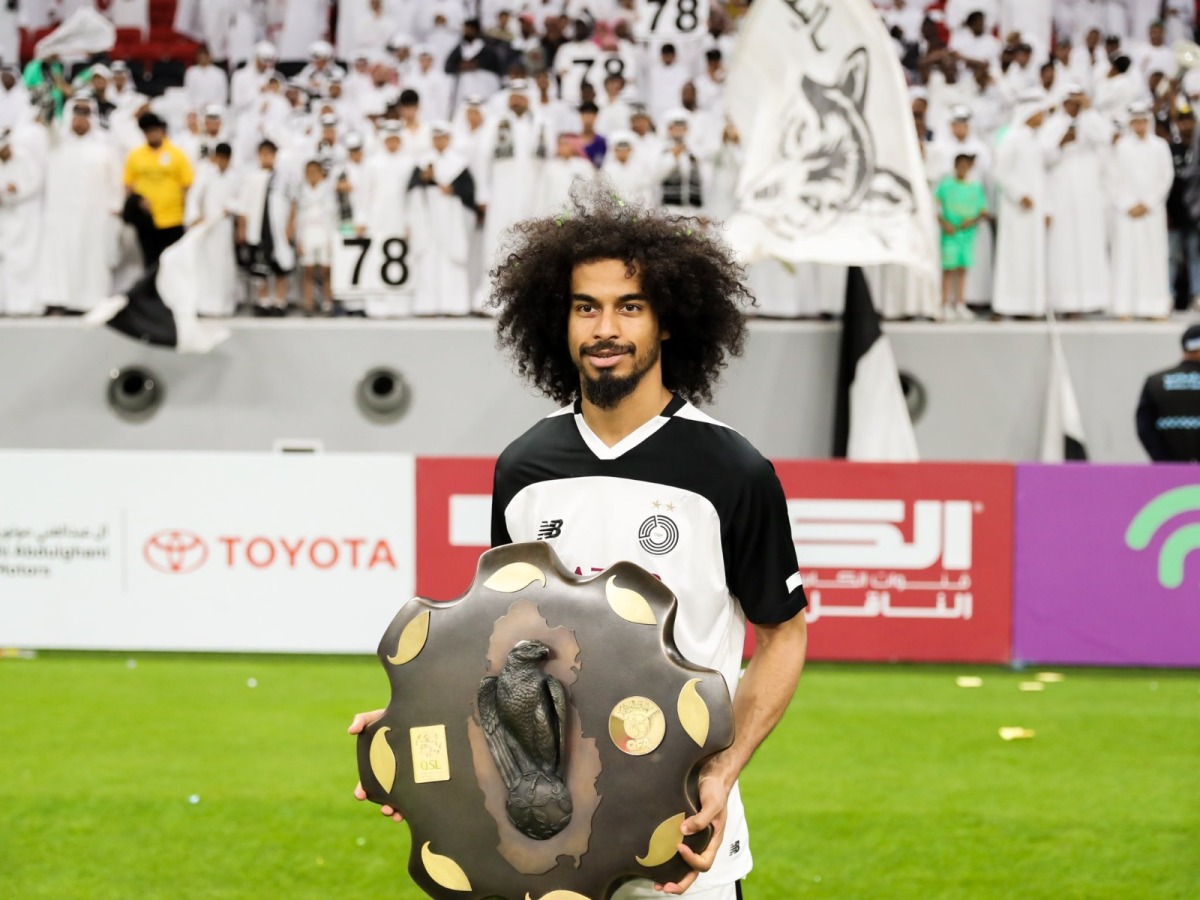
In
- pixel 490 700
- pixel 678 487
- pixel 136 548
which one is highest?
pixel 678 487

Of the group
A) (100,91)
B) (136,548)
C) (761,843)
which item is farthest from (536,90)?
(761,843)

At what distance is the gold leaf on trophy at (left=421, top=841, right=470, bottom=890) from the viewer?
271 centimetres

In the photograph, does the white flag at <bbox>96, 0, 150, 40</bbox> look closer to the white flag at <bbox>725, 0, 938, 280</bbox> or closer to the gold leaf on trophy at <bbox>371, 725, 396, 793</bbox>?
the white flag at <bbox>725, 0, 938, 280</bbox>

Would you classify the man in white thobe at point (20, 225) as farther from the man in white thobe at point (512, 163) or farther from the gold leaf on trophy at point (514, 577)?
the gold leaf on trophy at point (514, 577)

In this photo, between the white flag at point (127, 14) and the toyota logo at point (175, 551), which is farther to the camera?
the white flag at point (127, 14)

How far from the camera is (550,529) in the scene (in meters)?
3.11

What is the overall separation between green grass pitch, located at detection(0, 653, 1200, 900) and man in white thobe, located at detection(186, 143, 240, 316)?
636 centimetres

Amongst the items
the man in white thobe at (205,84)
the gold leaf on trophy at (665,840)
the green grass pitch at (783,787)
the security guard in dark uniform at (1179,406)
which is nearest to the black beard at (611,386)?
the gold leaf on trophy at (665,840)

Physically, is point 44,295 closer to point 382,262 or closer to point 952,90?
point 382,262

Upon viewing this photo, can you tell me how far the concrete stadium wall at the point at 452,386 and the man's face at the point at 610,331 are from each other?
39.2ft

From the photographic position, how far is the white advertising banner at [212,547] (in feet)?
33.8

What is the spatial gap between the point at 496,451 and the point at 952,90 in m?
6.55

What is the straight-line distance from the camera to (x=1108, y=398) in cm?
1516

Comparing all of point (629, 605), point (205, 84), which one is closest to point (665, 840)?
point (629, 605)
